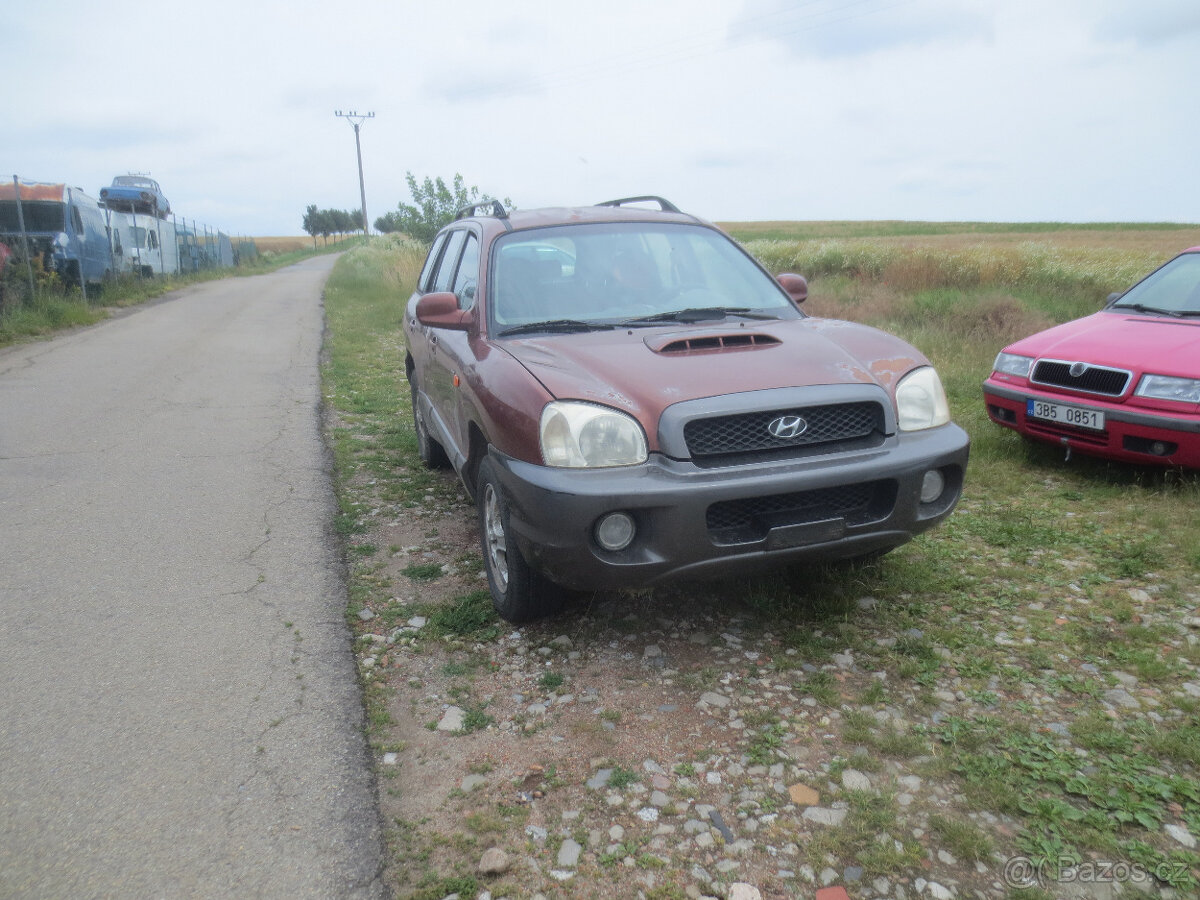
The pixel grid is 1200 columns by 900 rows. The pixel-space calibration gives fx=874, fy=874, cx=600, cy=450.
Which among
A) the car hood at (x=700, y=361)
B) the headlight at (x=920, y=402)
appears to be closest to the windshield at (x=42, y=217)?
the car hood at (x=700, y=361)

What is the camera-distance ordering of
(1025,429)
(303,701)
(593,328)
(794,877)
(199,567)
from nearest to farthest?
1. (794,877)
2. (303,701)
3. (593,328)
4. (199,567)
5. (1025,429)

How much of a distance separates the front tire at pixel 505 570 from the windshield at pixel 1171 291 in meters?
4.84

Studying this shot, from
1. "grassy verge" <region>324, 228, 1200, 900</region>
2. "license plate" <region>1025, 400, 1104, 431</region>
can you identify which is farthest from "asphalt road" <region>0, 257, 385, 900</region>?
"license plate" <region>1025, 400, 1104, 431</region>

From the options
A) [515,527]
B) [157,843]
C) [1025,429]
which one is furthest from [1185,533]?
[157,843]

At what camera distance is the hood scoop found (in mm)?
3629

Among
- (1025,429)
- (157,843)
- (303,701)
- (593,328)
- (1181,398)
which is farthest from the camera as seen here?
(1025,429)

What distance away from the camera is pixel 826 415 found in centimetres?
334

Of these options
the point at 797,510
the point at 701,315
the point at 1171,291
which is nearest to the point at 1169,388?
the point at 1171,291

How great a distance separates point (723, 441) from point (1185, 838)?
5.83ft

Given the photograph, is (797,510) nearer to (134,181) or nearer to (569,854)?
(569,854)

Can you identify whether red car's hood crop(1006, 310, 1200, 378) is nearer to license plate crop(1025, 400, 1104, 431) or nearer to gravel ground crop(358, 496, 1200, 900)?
license plate crop(1025, 400, 1104, 431)

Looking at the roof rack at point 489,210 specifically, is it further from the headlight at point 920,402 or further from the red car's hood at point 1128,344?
the red car's hood at point 1128,344

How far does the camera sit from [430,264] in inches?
249

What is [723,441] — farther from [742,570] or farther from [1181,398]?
[1181,398]
